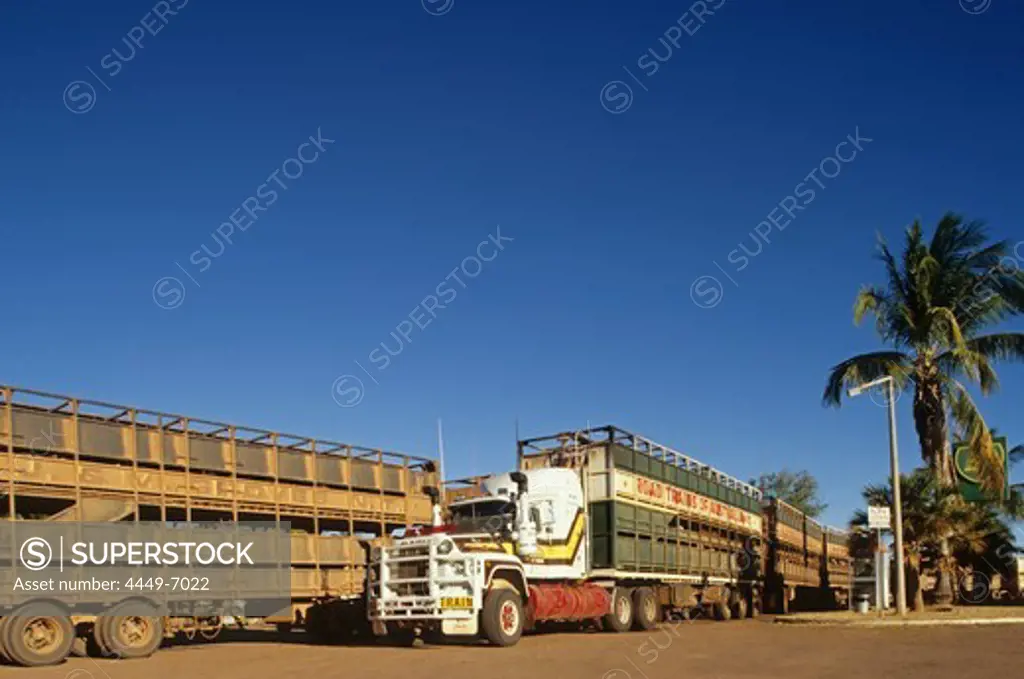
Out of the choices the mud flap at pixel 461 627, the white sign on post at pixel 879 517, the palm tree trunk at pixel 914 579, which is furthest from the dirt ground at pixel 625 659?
the palm tree trunk at pixel 914 579

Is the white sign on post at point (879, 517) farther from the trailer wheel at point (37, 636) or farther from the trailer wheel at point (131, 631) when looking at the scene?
the trailer wheel at point (37, 636)

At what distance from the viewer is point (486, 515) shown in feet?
66.4

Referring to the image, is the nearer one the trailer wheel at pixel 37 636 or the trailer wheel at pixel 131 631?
the trailer wheel at pixel 37 636

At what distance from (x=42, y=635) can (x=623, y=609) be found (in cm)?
1216

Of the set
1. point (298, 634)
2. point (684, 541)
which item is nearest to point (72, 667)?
point (298, 634)

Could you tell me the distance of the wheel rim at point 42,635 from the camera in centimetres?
1560

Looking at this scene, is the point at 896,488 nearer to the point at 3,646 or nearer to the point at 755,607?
the point at 755,607

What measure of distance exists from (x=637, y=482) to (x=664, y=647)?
638cm

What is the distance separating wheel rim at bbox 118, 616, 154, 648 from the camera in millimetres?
17047

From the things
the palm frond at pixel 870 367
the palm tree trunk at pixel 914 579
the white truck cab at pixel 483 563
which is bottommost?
the palm tree trunk at pixel 914 579

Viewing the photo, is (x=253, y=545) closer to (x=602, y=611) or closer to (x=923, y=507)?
(x=602, y=611)

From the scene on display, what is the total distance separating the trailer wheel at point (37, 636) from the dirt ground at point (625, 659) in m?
0.34

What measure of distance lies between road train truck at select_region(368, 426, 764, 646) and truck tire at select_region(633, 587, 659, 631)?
0.03 m

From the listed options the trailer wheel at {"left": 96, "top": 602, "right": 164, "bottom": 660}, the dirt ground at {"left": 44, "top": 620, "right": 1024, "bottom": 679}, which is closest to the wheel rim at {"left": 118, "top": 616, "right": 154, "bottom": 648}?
the trailer wheel at {"left": 96, "top": 602, "right": 164, "bottom": 660}
